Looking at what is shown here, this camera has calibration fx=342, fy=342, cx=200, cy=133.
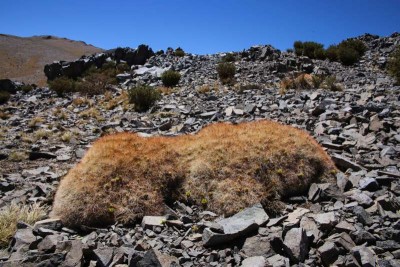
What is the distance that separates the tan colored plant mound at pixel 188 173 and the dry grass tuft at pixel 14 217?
0.40 metres

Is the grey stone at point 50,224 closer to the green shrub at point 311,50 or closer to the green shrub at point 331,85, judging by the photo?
the green shrub at point 331,85

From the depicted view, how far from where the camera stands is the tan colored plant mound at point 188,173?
22.6 ft

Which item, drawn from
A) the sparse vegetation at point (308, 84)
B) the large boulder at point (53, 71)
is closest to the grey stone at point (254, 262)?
the sparse vegetation at point (308, 84)

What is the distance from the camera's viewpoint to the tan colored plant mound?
6902mm

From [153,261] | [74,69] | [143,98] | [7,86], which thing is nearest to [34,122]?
[143,98]

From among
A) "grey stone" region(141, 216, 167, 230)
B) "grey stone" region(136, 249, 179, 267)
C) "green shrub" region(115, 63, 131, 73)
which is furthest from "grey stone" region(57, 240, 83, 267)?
"green shrub" region(115, 63, 131, 73)

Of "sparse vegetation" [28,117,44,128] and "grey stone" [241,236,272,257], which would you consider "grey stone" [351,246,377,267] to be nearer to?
"grey stone" [241,236,272,257]

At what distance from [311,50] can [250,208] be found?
2961 cm

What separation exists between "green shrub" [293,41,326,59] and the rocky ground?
43.0 ft

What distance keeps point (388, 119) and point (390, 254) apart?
21.8 feet

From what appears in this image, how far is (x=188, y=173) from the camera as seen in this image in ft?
25.4

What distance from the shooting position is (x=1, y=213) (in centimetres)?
685

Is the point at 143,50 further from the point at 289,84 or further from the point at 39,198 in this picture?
the point at 39,198

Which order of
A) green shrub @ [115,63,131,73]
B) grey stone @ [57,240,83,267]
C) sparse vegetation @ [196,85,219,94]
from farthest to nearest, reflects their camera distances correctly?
green shrub @ [115,63,131,73] < sparse vegetation @ [196,85,219,94] < grey stone @ [57,240,83,267]
